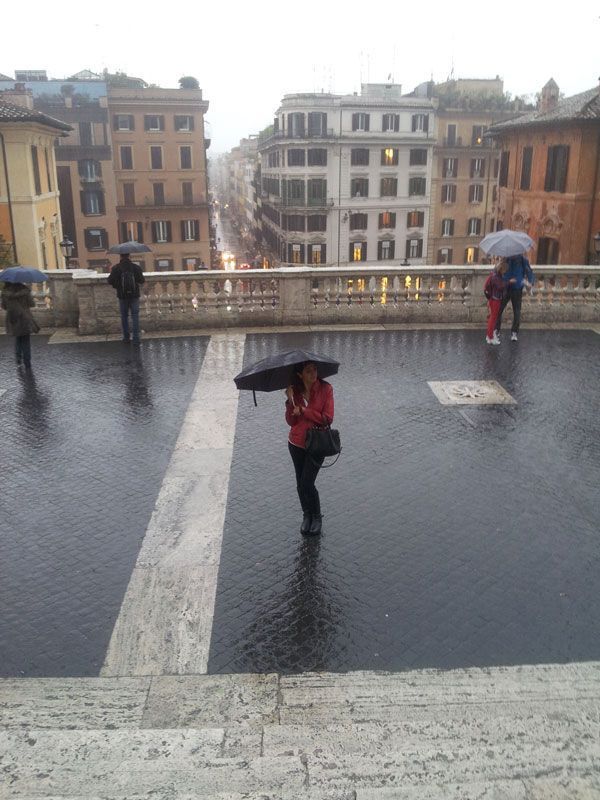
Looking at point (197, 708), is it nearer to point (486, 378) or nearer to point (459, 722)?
point (459, 722)

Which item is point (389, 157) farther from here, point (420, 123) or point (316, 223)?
point (316, 223)

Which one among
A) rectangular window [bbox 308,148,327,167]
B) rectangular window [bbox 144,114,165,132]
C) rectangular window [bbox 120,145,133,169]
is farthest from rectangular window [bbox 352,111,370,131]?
rectangular window [bbox 120,145,133,169]

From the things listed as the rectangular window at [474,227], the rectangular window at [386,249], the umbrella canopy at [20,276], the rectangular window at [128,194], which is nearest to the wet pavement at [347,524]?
the umbrella canopy at [20,276]

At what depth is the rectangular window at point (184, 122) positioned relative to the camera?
62.0 metres

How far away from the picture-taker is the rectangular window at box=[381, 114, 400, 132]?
64125 mm

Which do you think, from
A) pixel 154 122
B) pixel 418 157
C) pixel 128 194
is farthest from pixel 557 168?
pixel 128 194

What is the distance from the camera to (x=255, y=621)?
17.7ft

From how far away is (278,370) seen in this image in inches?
247

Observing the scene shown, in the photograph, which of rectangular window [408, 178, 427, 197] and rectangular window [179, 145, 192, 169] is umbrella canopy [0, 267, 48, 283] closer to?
rectangular window [179, 145, 192, 169]

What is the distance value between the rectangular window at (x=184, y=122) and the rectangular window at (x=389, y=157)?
17498 millimetres

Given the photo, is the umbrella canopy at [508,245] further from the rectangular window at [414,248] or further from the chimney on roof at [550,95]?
the rectangular window at [414,248]

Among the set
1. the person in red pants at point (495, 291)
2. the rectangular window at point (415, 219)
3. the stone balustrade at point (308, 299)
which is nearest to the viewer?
the person in red pants at point (495, 291)

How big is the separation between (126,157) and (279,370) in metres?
61.6

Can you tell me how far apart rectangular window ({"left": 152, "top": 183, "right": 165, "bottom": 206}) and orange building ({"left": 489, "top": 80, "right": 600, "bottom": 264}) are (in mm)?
34861
